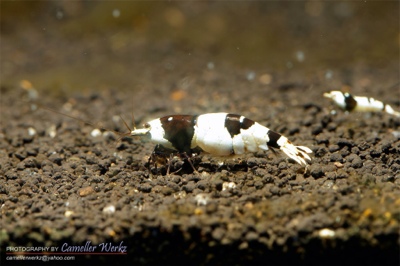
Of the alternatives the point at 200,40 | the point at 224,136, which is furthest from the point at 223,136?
the point at 200,40

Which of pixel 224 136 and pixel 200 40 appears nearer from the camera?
pixel 224 136

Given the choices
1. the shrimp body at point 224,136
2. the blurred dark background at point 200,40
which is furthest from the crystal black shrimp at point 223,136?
the blurred dark background at point 200,40

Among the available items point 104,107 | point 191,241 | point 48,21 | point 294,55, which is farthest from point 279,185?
point 48,21

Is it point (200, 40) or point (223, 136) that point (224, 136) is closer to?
point (223, 136)

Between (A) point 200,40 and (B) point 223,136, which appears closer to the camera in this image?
(B) point 223,136

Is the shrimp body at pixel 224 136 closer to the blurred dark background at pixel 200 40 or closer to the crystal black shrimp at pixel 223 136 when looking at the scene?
the crystal black shrimp at pixel 223 136

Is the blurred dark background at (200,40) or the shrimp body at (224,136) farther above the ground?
the blurred dark background at (200,40)

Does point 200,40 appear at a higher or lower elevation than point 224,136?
higher

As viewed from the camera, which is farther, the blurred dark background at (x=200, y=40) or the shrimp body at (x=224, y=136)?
the blurred dark background at (x=200, y=40)
